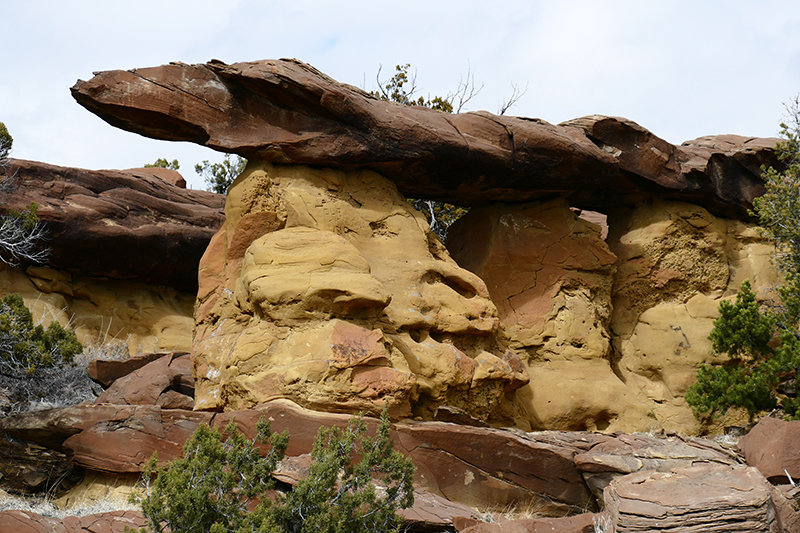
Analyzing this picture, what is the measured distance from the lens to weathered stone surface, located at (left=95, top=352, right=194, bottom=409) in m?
8.66

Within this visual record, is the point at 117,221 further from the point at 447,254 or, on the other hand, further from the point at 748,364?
the point at 748,364

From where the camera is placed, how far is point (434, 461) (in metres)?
6.88

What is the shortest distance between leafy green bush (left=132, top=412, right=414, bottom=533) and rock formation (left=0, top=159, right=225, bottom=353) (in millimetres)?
8062

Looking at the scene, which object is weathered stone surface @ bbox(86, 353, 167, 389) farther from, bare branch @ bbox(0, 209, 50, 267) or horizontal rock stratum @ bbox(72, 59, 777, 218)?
horizontal rock stratum @ bbox(72, 59, 777, 218)

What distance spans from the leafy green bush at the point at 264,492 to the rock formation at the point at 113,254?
317 inches

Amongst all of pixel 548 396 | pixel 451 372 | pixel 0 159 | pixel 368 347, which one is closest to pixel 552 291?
pixel 548 396

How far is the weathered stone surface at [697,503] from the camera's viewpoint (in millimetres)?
4918

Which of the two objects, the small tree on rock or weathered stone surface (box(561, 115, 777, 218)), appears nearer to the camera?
weathered stone surface (box(561, 115, 777, 218))

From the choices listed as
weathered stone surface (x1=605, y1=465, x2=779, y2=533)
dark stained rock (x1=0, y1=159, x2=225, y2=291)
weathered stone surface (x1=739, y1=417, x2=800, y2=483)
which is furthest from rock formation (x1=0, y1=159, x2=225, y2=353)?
weathered stone surface (x1=605, y1=465, x2=779, y2=533)

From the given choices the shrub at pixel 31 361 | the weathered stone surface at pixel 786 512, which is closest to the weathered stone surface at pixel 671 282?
the weathered stone surface at pixel 786 512

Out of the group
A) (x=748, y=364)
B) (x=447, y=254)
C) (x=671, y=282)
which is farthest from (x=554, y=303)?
(x=748, y=364)

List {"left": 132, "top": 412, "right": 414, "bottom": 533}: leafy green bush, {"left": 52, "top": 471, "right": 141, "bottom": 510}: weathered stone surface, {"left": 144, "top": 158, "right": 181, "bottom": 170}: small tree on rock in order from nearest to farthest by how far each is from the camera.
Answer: {"left": 132, "top": 412, "right": 414, "bottom": 533}: leafy green bush
{"left": 52, "top": 471, "right": 141, "bottom": 510}: weathered stone surface
{"left": 144, "top": 158, "right": 181, "bottom": 170}: small tree on rock

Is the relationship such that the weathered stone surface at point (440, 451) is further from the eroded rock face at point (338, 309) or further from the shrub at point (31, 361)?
the shrub at point (31, 361)

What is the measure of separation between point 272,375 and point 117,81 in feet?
A: 11.9
